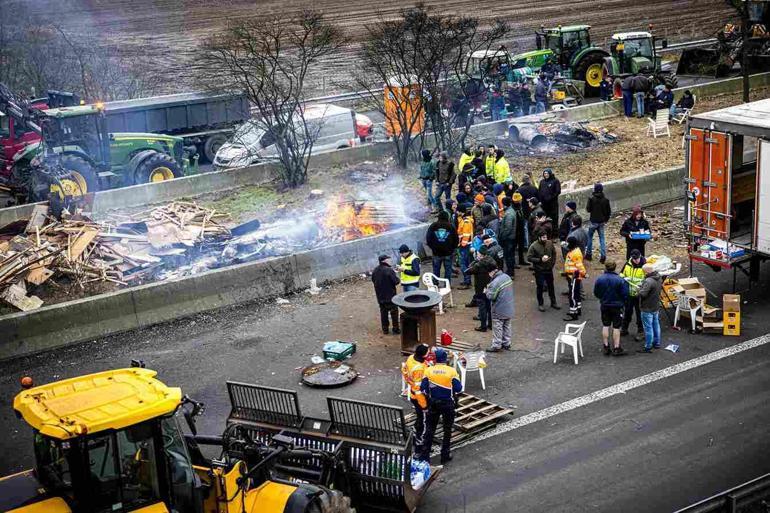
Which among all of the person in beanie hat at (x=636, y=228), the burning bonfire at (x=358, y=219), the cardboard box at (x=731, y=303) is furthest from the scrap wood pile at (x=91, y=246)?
the cardboard box at (x=731, y=303)

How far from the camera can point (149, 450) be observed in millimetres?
7609

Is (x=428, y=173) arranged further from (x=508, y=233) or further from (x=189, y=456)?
(x=189, y=456)

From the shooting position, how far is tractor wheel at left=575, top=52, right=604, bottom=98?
3242 centimetres

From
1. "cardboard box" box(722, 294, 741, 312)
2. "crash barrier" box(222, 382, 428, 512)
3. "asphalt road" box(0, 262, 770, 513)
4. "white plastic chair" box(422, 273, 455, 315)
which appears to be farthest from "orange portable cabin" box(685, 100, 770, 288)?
"crash barrier" box(222, 382, 428, 512)

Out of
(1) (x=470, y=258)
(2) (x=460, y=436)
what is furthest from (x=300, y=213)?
(2) (x=460, y=436)

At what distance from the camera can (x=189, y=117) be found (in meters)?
27.1

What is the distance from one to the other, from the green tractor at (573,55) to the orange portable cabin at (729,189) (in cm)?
1669

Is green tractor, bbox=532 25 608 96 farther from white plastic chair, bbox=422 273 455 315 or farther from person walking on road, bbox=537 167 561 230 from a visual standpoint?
white plastic chair, bbox=422 273 455 315

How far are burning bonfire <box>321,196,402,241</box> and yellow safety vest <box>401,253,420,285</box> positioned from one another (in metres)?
3.22

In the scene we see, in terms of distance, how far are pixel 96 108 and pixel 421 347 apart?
14.6 m

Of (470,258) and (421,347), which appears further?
(470,258)

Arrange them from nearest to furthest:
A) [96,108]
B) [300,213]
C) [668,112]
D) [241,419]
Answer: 1. [241,419]
2. [300,213]
3. [96,108]
4. [668,112]

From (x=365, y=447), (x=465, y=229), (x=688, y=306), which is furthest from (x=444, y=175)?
(x=365, y=447)

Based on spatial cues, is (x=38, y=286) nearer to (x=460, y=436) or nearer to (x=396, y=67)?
(x=460, y=436)
